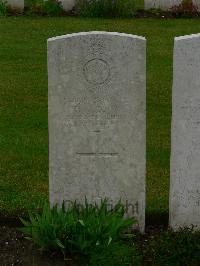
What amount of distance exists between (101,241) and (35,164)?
2670 mm

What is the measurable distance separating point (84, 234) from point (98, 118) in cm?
111

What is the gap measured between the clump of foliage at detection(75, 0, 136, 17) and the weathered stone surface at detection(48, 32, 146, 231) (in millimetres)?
9602

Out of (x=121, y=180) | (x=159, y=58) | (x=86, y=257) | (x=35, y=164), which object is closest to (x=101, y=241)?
(x=86, y=257)

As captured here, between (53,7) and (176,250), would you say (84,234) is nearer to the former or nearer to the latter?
(176,250)

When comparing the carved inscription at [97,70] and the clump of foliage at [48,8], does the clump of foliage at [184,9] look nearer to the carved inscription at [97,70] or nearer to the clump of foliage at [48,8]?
the clump of foliage at [48,8]

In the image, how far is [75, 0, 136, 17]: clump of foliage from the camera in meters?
15.3

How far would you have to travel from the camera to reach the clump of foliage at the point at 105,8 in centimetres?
1532

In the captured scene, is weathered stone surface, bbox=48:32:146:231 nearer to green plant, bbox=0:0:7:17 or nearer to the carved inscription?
the carved inscription

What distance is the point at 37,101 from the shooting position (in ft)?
32.2

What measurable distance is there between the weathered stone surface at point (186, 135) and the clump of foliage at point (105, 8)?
31.7ft

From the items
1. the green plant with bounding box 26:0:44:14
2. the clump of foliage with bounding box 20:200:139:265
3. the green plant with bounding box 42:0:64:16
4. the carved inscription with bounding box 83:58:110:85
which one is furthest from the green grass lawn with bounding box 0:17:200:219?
the carved inscription with bounding box 83:58:110:85

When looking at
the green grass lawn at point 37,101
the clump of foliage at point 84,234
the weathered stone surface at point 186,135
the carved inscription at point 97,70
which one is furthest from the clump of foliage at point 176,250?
the carved inscription at point 97,70

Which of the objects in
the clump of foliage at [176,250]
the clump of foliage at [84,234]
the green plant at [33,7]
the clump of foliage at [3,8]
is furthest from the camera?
the green plant at [33,7]

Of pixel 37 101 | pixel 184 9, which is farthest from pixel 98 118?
pixel 184 9
